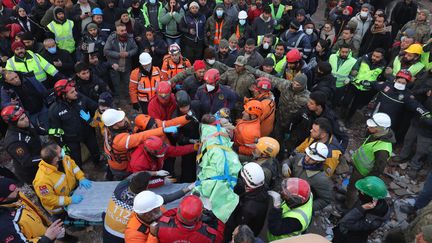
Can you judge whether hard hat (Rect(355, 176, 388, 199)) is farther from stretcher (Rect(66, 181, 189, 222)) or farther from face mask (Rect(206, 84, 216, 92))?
face mask (Rect(206, 84, 216, 92))

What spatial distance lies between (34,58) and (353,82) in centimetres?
682

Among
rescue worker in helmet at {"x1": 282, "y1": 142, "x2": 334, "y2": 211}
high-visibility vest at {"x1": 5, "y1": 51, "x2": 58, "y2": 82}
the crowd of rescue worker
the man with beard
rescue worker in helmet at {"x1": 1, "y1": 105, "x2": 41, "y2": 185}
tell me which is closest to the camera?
the crowd of rescue worker

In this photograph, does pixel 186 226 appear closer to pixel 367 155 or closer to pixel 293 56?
pixel 367 155

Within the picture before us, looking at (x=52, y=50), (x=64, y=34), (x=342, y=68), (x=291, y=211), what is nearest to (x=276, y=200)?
(x=291, y=211)

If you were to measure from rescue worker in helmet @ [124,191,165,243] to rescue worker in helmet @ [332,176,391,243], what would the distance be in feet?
7.96

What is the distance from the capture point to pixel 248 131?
15.5 feet

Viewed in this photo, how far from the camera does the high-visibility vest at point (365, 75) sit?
6.75m

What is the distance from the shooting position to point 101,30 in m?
7.86

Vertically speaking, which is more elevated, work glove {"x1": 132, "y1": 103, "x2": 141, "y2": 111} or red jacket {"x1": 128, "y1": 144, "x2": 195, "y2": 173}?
red jacket {"x1": 128, "y1": 144, "x2": 195, "y2": 173}

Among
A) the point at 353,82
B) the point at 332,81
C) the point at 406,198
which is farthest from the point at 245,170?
the point at 353,82

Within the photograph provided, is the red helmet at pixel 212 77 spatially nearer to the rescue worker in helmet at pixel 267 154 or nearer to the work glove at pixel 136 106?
the rescue worker in helmet at pixel 267 154

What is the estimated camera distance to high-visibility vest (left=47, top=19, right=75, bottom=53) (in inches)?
294

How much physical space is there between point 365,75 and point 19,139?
6.68 meters

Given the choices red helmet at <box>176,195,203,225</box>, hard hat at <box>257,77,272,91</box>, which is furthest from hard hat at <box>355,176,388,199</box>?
hard hat at <box>257,77,272,91</box>
